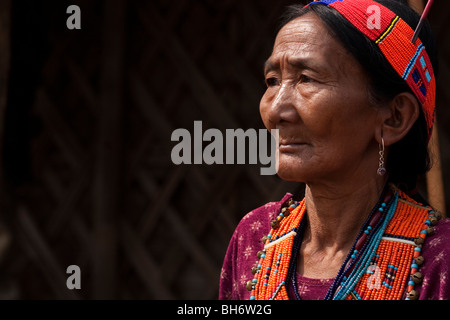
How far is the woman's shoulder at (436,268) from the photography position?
1.15m

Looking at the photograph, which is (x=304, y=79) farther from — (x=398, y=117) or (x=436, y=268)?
(x=436, y=268)

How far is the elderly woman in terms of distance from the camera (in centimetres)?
121

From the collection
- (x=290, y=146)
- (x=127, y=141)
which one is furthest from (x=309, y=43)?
(x=127, y=141)

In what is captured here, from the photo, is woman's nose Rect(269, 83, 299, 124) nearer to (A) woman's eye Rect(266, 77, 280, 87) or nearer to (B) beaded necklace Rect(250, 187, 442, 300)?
(A) woman's eye Rect(266, 77, 280, 87)

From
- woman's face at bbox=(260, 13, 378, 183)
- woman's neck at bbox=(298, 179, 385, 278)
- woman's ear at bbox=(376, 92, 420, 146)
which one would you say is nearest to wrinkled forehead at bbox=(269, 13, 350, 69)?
woman's face at bbox=(260, 13, 378, 183)

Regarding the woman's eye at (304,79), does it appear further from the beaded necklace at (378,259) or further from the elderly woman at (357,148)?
the beaded necklace at (378,259)

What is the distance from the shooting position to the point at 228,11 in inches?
115

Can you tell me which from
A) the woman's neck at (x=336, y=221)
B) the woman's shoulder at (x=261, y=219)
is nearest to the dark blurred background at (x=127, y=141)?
the woman's shoulder at (x=261, y=219)

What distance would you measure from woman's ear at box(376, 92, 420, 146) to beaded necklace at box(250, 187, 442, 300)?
13 cm

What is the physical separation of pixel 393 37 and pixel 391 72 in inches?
2.6

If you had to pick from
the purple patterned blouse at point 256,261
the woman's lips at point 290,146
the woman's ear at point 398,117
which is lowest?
the purple patterned blouse at point 256,261

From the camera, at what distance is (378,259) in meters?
1.23

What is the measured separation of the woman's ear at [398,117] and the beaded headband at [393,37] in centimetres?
2

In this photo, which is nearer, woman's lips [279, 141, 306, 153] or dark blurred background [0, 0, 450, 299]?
woman's lips [279, 141, 306, 153]
